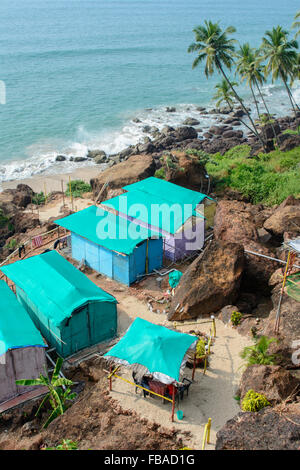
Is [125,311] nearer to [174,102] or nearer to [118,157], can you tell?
[118,157]

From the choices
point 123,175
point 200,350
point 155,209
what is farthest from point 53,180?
point 200,350

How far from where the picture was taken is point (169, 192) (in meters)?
26.2

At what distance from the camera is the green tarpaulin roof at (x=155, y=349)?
529 inches

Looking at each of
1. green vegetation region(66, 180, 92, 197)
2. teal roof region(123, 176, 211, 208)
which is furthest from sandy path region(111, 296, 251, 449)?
green vegetation region(66, 180, 92, 197)

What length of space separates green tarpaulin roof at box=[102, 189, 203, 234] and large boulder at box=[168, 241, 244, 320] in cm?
433

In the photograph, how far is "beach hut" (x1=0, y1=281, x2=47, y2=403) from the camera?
14.7 m

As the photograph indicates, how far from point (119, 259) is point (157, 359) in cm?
873

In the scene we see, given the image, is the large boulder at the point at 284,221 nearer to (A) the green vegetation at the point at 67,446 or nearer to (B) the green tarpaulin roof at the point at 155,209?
(B) the green tarpaulin roof at the point at 155,209

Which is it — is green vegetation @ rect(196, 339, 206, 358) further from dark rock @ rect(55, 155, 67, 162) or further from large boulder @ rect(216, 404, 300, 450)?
dark rock @ rect(55, 155, 67, 162)

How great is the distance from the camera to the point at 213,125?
197 ft

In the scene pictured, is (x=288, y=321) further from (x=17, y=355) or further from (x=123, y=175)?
(x=123, y=175)

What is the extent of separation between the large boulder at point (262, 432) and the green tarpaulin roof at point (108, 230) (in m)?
11.5

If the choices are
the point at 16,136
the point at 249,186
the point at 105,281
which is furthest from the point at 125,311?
the point at 16,136

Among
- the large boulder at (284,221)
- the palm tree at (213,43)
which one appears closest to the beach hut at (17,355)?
the large boulder at (284,221)
